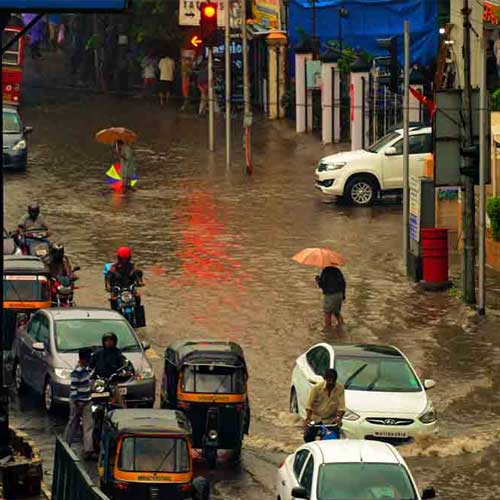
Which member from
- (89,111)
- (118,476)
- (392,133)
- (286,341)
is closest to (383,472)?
(118,476)

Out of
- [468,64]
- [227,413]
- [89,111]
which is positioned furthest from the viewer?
[89,111]

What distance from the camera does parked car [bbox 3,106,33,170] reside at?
46.0m

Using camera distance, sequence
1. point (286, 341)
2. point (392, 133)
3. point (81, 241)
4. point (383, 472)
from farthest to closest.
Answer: point (392, 133)
point (81, 241)
point (286, 341)
point (383, 472)

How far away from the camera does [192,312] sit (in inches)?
1247

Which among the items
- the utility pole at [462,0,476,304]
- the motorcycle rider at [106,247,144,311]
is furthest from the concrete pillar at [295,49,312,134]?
the motorcycle rider at [106,247,144,311]

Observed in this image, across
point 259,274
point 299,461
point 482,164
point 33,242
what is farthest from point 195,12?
point 299,461

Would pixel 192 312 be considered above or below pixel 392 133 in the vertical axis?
below

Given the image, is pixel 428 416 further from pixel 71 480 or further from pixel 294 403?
pixel 71 480

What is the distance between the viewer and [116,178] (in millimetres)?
44750

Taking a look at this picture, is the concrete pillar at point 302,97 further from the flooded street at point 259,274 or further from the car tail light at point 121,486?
the car tail light at point 121,486

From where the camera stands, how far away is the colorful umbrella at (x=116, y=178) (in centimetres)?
4456

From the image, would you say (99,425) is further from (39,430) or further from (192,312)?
(192,312)

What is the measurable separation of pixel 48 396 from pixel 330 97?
1095 inches

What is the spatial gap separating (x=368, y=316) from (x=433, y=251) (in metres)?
2.73
